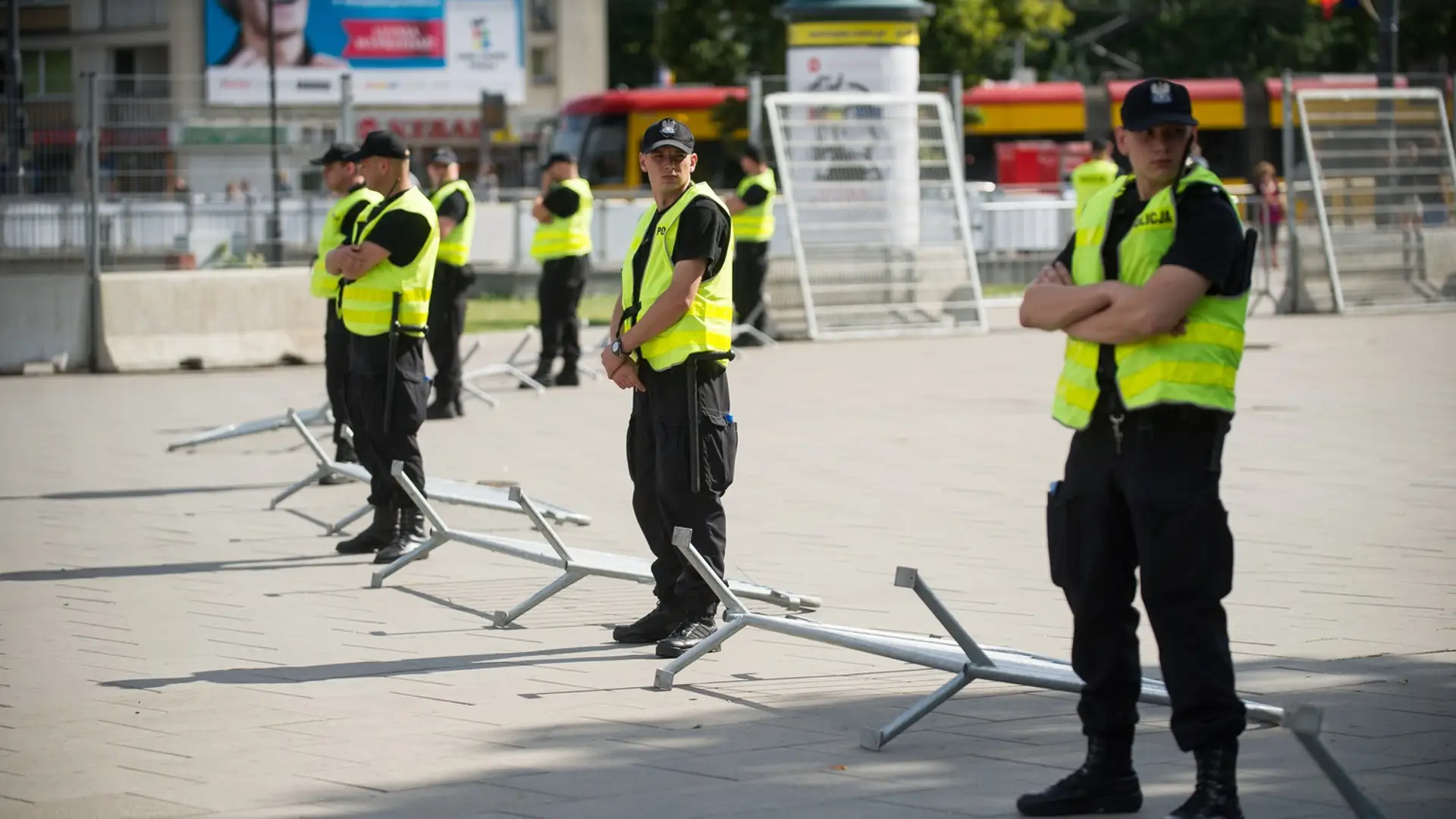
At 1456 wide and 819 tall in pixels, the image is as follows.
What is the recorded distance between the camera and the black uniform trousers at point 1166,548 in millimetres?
4504

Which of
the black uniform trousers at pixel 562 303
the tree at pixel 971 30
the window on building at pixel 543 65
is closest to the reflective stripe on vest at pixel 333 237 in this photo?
the black uniform trousers at pixel 562 303

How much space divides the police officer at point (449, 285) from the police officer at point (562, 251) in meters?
1.57

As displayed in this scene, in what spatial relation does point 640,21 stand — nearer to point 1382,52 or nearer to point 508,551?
point 1382,52

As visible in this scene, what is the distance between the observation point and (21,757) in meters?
5.39

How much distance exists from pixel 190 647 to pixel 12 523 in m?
3.34

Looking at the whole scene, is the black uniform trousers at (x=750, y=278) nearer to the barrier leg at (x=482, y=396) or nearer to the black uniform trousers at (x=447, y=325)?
the barrier leg at (x=482, y=396)

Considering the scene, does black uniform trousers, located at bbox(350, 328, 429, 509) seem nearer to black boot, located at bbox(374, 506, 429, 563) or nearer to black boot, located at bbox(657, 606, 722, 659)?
black boot, located at bbox(374, 506, 429, 563)

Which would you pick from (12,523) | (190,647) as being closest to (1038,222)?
(12,523)

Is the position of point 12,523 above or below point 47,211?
below

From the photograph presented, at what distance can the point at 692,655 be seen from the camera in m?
6.07

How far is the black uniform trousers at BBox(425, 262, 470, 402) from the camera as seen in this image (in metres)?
13.4

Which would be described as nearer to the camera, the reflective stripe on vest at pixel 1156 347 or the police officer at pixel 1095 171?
the reflective stripe on vest at pixel 1156 347

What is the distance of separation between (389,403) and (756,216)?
9.61 meters

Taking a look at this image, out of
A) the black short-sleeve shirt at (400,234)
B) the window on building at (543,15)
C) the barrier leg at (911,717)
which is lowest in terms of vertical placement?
the barrier leg at (911,717)
